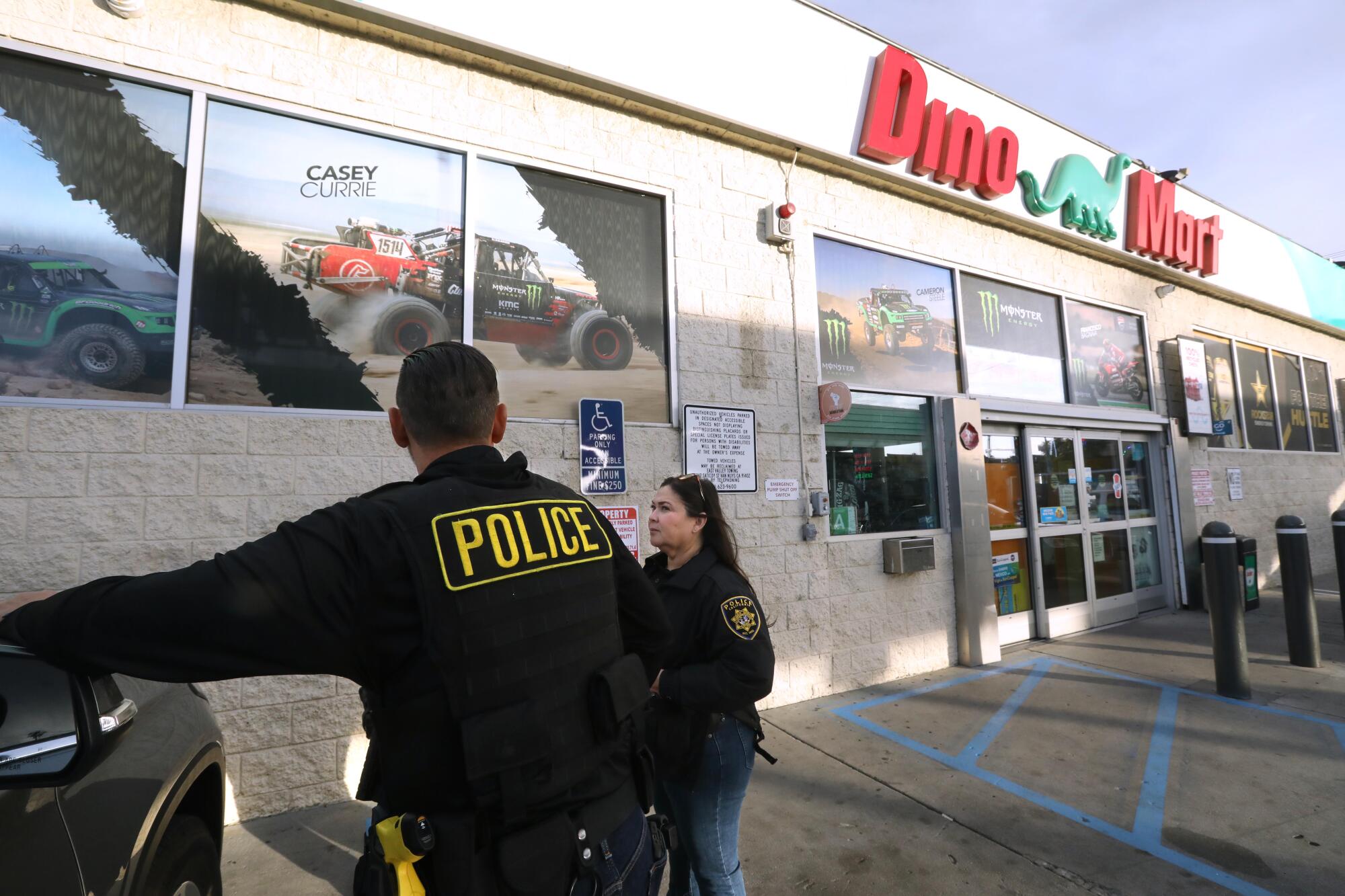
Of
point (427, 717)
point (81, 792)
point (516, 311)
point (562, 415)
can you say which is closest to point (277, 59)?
point (516, 311)

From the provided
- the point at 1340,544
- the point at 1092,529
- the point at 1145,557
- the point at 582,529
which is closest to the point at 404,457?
the point at 582,529

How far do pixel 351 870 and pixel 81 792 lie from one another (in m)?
2.04

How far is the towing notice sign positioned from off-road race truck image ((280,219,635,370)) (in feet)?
2.48

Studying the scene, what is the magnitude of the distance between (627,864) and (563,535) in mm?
774

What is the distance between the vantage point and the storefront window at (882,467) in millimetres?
6152

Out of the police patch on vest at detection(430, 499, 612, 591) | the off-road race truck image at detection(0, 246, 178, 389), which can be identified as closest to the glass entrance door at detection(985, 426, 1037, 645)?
the police patch on vest at detection(430, 499, 612, 591)

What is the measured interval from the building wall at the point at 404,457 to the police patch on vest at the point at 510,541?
121 inches

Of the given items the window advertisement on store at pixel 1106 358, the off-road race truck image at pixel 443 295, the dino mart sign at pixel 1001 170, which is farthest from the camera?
the window advertisement on store at pixel 1106 358

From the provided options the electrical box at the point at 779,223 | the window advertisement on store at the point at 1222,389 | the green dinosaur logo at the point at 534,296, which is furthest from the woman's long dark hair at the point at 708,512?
the window advertisement on store at the point at 1222,389

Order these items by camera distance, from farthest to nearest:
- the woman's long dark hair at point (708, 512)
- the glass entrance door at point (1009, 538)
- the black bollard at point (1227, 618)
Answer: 1. the glass entrance door at point (1009, 538)
2. the black bollard at point (1227, 618)
3. the woman's long dark hair at point (708, 512)

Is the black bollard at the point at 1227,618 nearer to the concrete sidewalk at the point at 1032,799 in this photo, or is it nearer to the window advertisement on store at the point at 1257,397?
the concrete sidewalk at the point at 1032,799

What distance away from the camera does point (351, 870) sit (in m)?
3.22

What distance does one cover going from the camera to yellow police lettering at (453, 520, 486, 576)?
1.32m

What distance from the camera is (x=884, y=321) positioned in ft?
22.0
